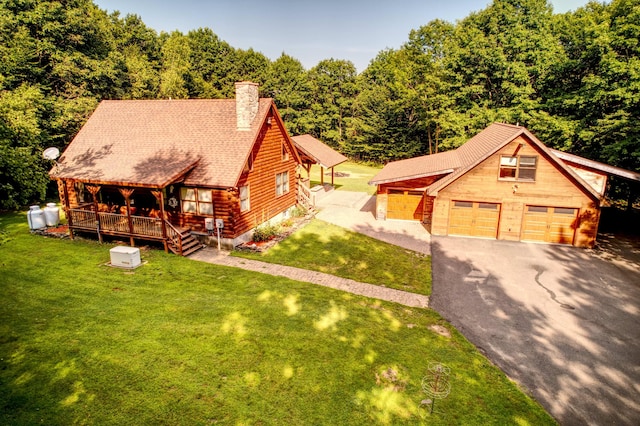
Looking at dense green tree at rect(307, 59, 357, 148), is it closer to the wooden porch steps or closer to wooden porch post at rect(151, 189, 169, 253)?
the wooden porch steps

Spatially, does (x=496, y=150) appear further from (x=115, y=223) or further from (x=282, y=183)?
(x=115, y=223)

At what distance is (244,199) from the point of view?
19219mm

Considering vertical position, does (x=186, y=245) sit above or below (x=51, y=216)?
below

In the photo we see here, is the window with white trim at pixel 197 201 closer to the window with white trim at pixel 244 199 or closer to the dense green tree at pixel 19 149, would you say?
the window with white trim at pixel 244 199

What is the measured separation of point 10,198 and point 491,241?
29581 mm

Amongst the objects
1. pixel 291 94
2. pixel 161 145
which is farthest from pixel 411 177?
pixel 291 94

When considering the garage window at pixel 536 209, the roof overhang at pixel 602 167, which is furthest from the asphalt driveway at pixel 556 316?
the roof overhang at pixel 602 167

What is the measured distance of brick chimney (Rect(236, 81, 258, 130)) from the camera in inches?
762

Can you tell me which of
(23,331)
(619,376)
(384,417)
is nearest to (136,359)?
(23,331)

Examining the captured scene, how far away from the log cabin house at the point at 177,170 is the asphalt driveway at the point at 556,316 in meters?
10.4

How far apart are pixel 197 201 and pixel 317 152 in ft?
48.1

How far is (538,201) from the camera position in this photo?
66.9 ft

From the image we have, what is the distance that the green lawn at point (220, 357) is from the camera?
26.6ft

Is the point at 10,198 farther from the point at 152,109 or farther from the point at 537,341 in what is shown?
the point at 537,341
